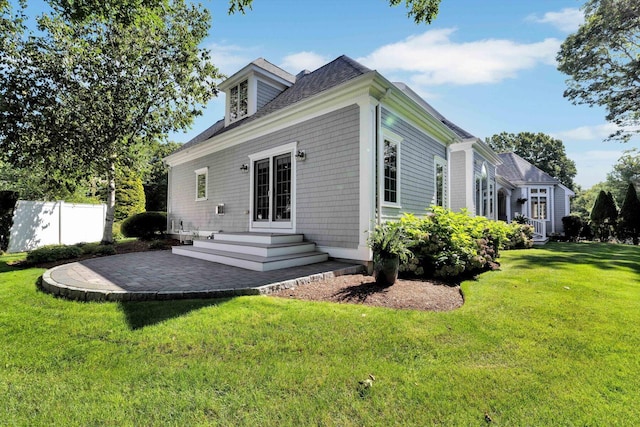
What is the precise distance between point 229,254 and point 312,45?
5.67 metres

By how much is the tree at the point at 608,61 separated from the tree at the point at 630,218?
10.3 feet

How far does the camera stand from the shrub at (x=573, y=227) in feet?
57.7

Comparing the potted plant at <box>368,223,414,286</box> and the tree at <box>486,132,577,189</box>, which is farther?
the tree at <box>486,132,577,189</box>

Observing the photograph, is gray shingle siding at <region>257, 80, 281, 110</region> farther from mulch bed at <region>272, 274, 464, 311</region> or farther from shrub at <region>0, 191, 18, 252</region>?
shrub at <region>0, 191, 18, 252</region>

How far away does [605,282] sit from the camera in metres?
5.25

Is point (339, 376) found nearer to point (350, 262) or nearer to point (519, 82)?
point (350, 262)

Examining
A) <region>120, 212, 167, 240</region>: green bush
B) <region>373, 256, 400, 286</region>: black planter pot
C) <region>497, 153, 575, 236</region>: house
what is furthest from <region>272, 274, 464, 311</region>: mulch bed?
<region>497, 153, 575, 236</region>: house

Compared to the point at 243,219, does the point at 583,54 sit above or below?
above

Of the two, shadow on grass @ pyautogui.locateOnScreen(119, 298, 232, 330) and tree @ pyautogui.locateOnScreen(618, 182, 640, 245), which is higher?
tree @ pyautogui.locateOnScreen(618, 182, 640, 245)

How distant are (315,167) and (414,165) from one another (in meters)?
2.97

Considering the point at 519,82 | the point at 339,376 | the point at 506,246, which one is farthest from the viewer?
the point at 506,246

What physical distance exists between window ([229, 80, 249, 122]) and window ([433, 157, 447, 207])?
22.3 feet

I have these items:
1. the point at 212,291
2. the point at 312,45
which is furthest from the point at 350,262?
the point at 312,45

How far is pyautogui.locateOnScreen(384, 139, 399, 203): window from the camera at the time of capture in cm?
707
